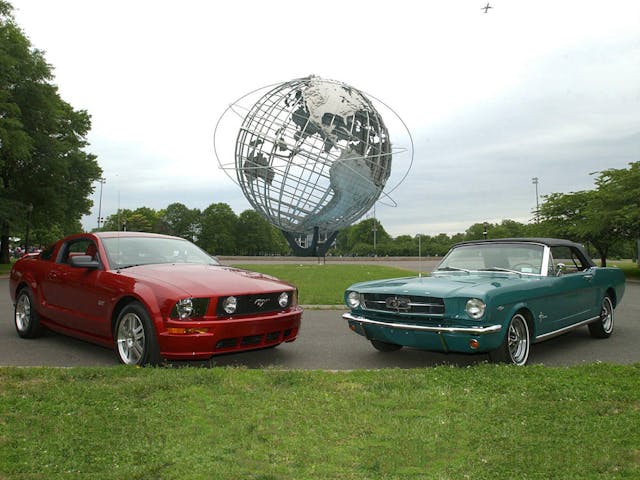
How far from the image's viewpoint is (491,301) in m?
5.02

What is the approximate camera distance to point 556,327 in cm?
621

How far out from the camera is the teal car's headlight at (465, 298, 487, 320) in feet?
16.4

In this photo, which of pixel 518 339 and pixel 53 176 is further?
pixel 53 176

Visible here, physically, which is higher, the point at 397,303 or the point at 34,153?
the point at 34,153

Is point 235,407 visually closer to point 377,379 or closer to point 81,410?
point 81,410

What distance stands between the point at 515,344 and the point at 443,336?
95 cm

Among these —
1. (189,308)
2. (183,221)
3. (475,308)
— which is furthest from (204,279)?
(183,221)

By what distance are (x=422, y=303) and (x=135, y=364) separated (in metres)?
2.95

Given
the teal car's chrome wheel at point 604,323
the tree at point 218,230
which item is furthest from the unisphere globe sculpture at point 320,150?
the tree at point 218,230

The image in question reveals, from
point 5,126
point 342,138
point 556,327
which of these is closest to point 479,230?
point 342,138

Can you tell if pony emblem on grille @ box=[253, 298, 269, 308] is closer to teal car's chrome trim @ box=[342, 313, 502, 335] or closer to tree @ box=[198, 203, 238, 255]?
teal car's chrome trim @ box=[342, 313, 502, 335]

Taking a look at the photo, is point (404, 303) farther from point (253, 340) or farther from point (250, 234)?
point (250, 234)

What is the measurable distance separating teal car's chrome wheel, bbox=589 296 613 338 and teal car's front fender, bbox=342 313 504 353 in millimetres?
3220

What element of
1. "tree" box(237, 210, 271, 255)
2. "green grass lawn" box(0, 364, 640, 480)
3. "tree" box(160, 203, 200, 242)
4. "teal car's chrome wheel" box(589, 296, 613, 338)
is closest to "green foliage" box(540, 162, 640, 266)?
"teal car's chrome wheel" box(589, 296, 613, 338)
